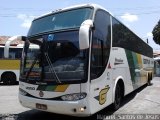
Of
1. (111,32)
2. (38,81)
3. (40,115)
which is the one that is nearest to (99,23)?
(111,32)

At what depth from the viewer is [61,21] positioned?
8.86 m

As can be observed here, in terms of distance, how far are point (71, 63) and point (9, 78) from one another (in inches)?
617

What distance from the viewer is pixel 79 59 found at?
8.05 metres

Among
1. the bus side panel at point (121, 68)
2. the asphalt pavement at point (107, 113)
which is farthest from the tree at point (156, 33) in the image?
the asphalt pavement at point (107, 113)

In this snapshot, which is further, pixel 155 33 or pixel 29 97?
pixel 155 33

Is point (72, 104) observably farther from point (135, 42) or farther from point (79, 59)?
point (135, 42)

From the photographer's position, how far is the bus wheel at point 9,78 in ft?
74.8

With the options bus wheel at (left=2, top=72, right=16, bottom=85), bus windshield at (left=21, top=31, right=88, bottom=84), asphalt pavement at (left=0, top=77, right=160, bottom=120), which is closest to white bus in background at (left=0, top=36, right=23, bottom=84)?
bus wheel at (left=2, top=72, right=16, bottom=85)

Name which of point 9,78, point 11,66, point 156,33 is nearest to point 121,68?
point 11,66

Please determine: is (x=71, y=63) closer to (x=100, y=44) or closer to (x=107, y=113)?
(x=100, y=44)

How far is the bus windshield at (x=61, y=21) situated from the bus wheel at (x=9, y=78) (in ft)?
45.6

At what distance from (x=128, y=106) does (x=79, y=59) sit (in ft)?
13.6

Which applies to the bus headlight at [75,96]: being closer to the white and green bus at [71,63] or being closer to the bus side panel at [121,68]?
the white and green bus at [71,63]

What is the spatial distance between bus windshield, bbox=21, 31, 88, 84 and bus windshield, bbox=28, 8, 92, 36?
0.30 metres
